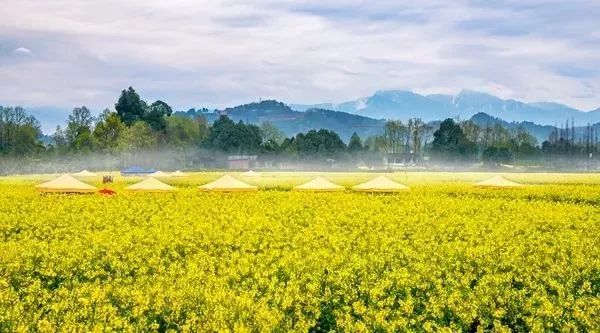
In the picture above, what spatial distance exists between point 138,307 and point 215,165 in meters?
116

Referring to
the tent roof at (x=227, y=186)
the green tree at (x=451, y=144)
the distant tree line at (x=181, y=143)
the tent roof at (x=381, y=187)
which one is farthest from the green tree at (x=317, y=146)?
the tent roof at (x=227, y=186)

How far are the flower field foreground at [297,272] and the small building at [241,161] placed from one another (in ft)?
333

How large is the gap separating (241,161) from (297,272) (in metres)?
114

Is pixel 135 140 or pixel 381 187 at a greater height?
pixel 135 140

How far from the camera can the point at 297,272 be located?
12.7 meters

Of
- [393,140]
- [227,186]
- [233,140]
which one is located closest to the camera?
[227,186]

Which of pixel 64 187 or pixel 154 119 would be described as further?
pixel 154 119

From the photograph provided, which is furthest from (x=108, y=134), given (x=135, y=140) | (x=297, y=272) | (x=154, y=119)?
(x=297, y=272)

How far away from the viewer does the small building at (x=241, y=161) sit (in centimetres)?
12531

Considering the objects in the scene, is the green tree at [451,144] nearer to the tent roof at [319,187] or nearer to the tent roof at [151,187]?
the tent roof at [319,187]

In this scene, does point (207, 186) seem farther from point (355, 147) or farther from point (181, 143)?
point (355, 147)

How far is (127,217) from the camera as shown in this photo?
22875 mm

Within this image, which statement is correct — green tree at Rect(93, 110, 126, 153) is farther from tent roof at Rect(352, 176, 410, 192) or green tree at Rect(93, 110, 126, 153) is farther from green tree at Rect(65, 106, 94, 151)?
tent roof at Rect(352, 176, 410, 192)

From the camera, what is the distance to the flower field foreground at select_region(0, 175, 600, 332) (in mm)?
9684
